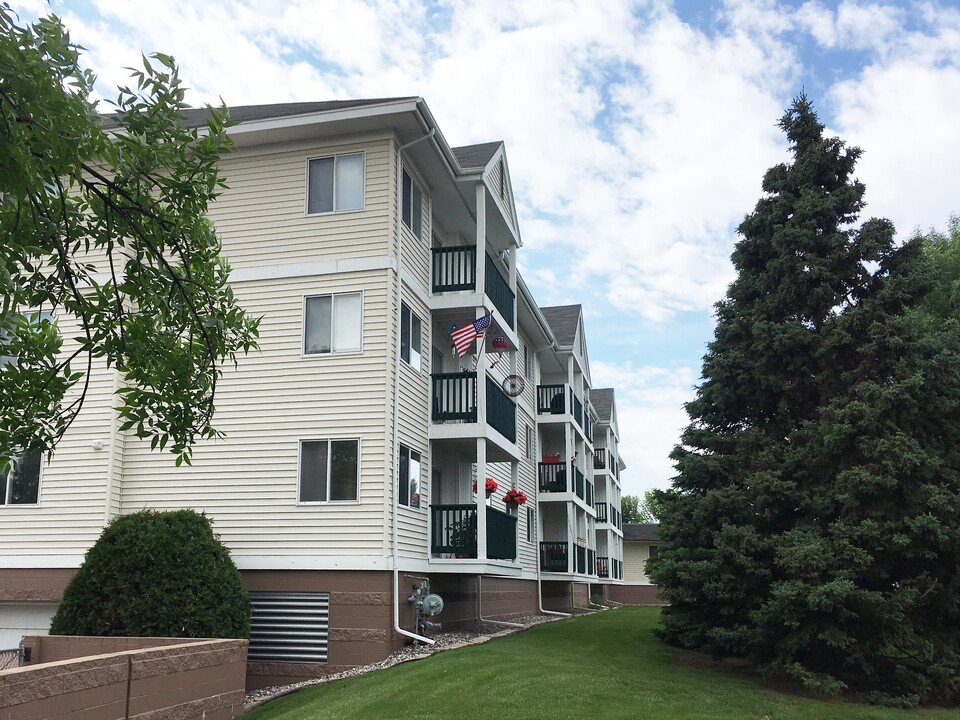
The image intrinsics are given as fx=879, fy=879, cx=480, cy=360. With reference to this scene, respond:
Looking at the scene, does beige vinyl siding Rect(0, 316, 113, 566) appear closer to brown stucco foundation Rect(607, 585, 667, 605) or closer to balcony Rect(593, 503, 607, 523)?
balcony Rect(593, 503, 607, 523)

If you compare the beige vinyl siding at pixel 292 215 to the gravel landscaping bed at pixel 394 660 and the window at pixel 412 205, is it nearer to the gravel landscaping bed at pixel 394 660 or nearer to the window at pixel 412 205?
the window at pixel 412 205

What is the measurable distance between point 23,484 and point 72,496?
1279 mm

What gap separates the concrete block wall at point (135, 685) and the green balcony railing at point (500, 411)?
8065mm

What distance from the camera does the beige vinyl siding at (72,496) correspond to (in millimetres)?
16625

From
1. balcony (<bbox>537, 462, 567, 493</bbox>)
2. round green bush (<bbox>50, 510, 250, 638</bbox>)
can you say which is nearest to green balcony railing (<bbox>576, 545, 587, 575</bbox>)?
balcony (<bbox>537, 462, 567, 493</bbox>)

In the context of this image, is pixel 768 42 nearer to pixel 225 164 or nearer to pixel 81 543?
pixel 225 164

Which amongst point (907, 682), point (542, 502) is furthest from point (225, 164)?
point (542, 502)

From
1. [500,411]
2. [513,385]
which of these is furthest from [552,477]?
[500,411]

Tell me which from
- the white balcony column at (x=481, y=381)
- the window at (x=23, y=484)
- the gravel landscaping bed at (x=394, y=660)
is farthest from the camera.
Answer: the white balcony column at (x=481, y=381)

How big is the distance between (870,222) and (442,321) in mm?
8986

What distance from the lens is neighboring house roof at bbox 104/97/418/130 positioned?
16.6 metres

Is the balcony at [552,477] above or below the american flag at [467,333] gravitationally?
below

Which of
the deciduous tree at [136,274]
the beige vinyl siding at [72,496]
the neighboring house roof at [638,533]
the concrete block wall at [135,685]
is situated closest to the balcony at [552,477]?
the beige vinyl siding at [72,496]

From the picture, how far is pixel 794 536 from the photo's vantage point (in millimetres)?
13391
